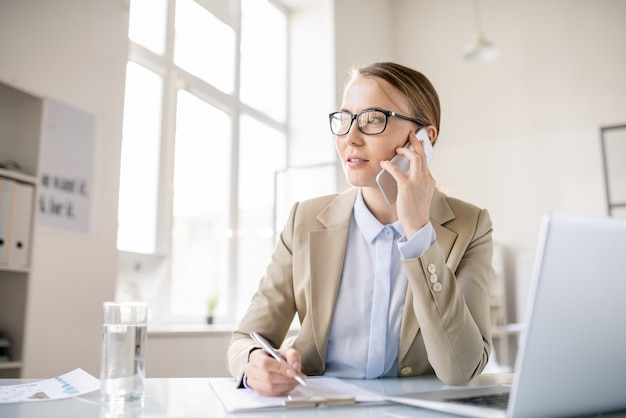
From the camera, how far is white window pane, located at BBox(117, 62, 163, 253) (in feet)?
12.2

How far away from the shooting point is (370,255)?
57.2 inches

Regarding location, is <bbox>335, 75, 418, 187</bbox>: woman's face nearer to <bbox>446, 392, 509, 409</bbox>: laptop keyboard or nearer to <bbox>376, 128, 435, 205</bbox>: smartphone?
<bbox>376, 128, 435, 205</bbox>: smartphone

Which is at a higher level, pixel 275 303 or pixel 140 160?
pixel 140 160

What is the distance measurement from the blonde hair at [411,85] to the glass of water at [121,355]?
35.7 inches

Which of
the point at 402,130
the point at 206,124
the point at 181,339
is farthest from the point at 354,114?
the point at 206,124

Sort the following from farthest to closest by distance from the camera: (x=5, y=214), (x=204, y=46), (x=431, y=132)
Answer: (x=204, y=46) < (x=5, y=214) < (x=431, y=132)

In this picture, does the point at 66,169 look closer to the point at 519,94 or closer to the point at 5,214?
the point at 5,214

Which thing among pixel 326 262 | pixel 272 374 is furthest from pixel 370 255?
pixel 272 374

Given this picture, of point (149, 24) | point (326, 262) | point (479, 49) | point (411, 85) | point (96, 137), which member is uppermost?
point (479, 49)

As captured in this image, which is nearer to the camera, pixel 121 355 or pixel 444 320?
pixel 121 355

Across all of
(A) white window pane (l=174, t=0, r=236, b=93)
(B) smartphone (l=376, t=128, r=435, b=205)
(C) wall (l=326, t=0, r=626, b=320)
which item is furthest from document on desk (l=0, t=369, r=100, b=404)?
(C) wall (l=326, t=0, r=626, b=320)

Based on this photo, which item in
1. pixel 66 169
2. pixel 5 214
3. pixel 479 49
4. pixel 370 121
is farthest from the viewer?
pixel 479 49

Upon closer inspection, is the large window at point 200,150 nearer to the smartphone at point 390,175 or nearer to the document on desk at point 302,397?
the smartphone at point 390,175

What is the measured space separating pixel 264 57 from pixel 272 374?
15.7 ft
